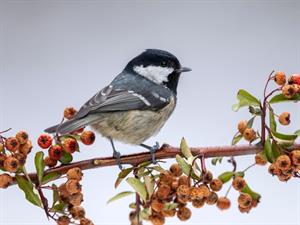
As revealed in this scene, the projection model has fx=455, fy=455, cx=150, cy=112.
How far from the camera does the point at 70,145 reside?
65cm

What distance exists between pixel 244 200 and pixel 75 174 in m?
0.23

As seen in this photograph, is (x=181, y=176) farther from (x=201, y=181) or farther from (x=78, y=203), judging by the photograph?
(x=78, y=203)

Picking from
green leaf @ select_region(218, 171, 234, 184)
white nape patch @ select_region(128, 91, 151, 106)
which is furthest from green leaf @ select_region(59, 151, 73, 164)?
white nape patch @ select_region(128, 91, 151, 106)

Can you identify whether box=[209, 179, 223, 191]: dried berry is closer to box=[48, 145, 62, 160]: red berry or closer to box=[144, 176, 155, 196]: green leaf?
box=[144, 176, 155, 196]: green leaf

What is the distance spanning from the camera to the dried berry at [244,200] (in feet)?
2.01

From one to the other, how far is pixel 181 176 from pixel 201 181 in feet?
0.12

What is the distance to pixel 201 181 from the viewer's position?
0.59 m

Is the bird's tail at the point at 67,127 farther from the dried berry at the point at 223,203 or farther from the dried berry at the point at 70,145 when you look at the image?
the dried berry at the point at 223,203

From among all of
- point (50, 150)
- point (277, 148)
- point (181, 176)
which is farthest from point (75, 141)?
point (277, 148)

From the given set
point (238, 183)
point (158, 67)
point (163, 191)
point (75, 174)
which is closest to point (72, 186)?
point (75, 174)

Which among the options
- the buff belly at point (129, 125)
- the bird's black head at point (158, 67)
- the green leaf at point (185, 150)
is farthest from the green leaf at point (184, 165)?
the bird's black head at point (158, 67)

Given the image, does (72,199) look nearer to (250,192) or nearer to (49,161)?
(49,161)

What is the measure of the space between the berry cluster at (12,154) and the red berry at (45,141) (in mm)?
44

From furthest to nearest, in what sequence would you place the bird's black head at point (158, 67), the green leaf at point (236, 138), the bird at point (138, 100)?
the bird's black head at point (158, 67) < the bird at point (138, 100) < the green leaf at point (236, 138)
